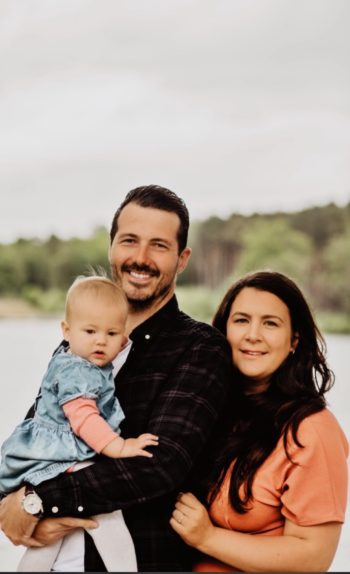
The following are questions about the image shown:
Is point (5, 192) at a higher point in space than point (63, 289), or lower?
higher

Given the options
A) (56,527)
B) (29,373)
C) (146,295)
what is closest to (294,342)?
(146,295)

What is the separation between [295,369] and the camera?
205 centimetres

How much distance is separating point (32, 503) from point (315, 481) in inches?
27.4

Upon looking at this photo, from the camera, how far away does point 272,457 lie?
185cm

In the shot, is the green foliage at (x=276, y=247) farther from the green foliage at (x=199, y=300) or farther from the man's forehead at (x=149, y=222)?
the man's forehead at (x=149, y=222)

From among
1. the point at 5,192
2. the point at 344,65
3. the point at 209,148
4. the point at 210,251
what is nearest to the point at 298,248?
the point at 210,251

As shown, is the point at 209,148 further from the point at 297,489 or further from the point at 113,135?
the point at 297,489

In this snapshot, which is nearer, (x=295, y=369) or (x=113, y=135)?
(x=295, y=369)

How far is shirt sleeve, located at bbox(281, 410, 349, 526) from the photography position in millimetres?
1755

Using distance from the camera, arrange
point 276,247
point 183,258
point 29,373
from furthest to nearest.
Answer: point 276,247
point 29,373
point 183,258

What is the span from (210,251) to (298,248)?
163cm

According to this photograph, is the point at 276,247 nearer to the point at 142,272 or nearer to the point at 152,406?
the point at 142,272

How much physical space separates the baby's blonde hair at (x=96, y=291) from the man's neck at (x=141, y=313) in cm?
21

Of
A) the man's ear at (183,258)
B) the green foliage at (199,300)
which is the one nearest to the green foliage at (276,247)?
the green foliage at (199,300)
